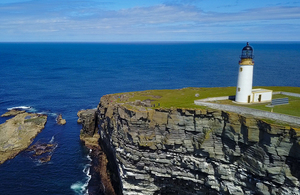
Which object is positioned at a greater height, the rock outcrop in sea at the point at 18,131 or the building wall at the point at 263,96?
the building wall at the point at 263,96

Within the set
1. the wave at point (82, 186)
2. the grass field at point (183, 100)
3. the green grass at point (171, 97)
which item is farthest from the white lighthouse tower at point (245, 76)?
the wave at point (82, 186)

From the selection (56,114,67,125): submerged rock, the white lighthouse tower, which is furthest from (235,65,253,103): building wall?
(56,114,67,125): submerged rock

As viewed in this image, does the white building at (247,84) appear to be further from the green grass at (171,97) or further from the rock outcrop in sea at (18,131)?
the rock outcrop in sea at (18,131)

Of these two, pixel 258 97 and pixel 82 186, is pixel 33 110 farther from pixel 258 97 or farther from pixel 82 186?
pixel 258 97

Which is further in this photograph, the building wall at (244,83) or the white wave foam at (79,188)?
the white wave foam at (79,188)

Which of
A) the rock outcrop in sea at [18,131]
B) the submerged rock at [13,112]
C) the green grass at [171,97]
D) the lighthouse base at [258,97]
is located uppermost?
the lighthouse base at [258,97]

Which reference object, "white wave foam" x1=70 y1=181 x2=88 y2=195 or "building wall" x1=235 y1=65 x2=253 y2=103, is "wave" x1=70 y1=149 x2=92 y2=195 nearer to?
"white wave foam" x1=70 y1=181 x2=88 y2=195
